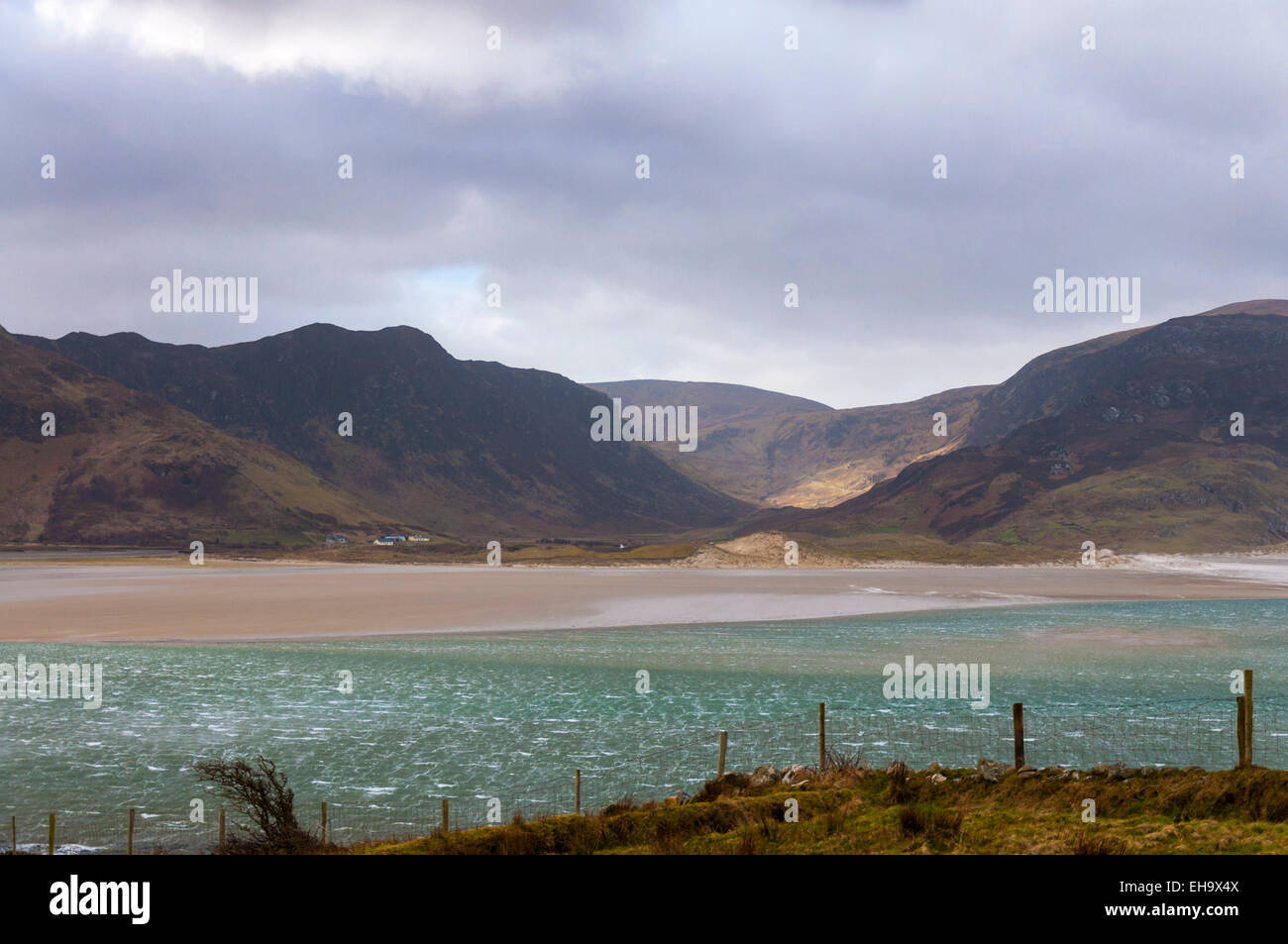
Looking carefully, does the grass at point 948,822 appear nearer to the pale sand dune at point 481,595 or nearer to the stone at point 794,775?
the stone at point 794,775

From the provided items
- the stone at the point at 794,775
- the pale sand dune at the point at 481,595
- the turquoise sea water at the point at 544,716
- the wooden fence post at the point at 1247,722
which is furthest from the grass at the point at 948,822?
the pale sand dune at the point at 481,595

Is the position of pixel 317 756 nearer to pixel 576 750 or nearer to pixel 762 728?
pixel 576 750

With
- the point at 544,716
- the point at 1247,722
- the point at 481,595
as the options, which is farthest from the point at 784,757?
the point at 481,595

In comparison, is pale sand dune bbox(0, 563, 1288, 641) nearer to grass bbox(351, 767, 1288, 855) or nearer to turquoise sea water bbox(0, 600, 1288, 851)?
turquoise sea water bbox(0, 600, 1288, 851)

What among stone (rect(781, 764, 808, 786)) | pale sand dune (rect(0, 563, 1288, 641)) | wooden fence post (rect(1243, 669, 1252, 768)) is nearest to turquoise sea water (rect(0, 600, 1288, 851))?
stone (rect(781, 764, 808, 786))
